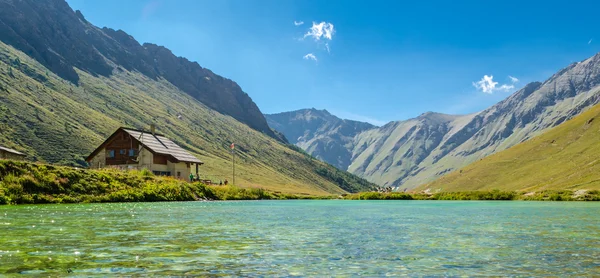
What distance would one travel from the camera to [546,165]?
15425 centimetres

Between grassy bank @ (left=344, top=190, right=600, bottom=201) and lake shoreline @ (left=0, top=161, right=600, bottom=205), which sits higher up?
Answer: lake shoreline @ (left=0, top=161, right=600, bottom=205)

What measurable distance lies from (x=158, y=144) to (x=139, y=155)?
4.73 meters

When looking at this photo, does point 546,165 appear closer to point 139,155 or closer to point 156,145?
point 156,145

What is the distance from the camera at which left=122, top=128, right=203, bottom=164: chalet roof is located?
81.5 metres

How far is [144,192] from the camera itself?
5353 cm

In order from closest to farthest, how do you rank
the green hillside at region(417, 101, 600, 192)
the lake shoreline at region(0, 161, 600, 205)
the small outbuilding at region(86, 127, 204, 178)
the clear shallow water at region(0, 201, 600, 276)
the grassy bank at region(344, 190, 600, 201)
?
the clear shallow water at region(0, 201, 600, 276) < the lake shoreline at region(0, 161, 600, 205) < the small outbuilding at region(86, 127, 204, 178) < the grassy bank at region(344, 190, 600, 201) < the green hillside at region(417, 101, 600, 192)

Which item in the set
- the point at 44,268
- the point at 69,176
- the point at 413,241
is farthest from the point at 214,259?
the point at 69,176

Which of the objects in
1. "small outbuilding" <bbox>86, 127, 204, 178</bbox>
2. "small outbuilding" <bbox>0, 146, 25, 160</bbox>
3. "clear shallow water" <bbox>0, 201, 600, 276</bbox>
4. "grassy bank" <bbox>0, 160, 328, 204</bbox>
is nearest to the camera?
"clear shallow water" <bbox>0, 201, 600, 276</bbox>

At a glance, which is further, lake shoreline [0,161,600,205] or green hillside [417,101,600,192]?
green hillside [417,101,600,192]

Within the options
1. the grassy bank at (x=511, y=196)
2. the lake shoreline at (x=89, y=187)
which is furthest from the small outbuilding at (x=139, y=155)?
the grassy bank at (x=511, y=196)

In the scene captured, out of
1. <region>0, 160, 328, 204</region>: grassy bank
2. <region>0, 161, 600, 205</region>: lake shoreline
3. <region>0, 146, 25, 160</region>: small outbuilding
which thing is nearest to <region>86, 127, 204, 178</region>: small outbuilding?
<region>0, 146, 25, 160</region>: small outbuilding

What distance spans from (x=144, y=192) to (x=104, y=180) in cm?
461

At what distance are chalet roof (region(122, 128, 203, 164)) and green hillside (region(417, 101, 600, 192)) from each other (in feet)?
307

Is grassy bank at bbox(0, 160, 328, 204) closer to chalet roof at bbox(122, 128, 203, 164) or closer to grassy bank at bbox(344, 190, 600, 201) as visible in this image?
chalet roof at bbox(122, 128, 203, 164)
